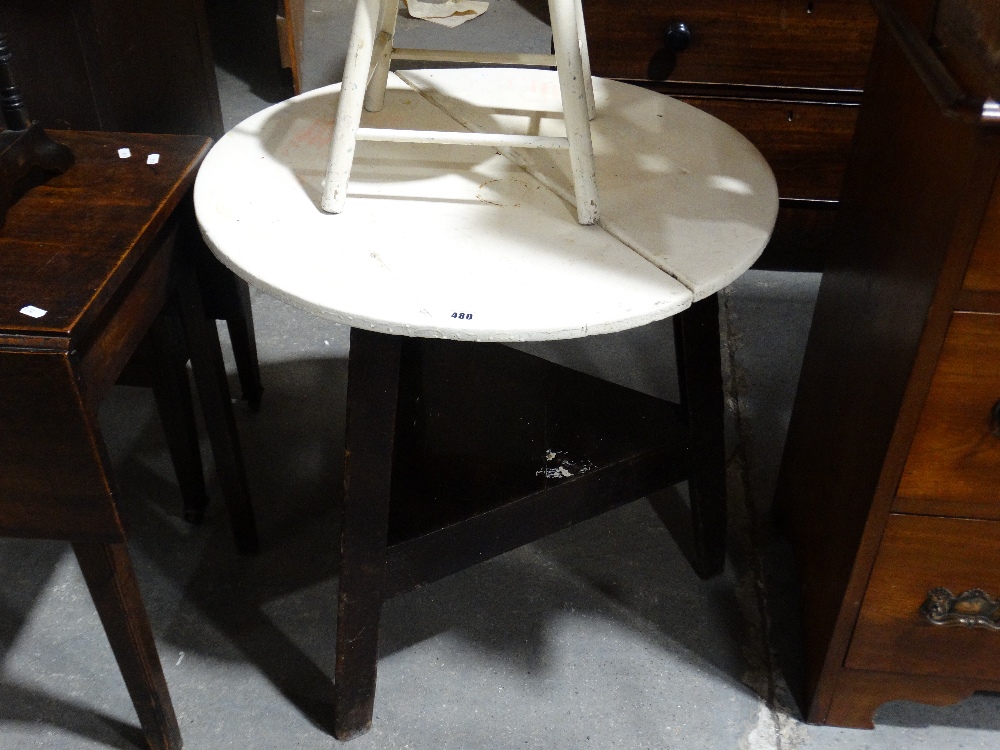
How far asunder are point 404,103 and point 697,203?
410 millimetres

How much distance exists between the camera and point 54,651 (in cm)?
121

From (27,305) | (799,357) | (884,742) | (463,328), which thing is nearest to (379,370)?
(463,328)

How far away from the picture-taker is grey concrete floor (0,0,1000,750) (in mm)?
1137

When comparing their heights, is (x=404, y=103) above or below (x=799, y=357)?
above

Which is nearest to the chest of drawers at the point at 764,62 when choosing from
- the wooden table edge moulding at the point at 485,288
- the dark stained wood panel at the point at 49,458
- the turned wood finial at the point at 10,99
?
the wooden table edge moulding at the point at 485,288

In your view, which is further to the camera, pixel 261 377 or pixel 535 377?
pixel 261 377

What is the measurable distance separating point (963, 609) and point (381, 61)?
90 cm

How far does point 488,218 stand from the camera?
950 millimetres

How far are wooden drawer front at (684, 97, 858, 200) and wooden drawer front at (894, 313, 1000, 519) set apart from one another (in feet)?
3.32

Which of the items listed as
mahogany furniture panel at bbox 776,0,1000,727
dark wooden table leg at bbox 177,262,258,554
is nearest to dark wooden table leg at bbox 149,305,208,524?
dark wooden table leg at bbox 177,262,258,554

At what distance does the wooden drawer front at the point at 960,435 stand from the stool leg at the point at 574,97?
353 millimetres

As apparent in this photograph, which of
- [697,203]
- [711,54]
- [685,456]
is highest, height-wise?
[697,203]

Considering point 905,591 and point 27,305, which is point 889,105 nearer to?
point 905,591

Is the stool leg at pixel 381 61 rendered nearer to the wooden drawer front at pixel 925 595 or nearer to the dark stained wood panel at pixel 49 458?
the dark stained wood panel at pixel 49 458
